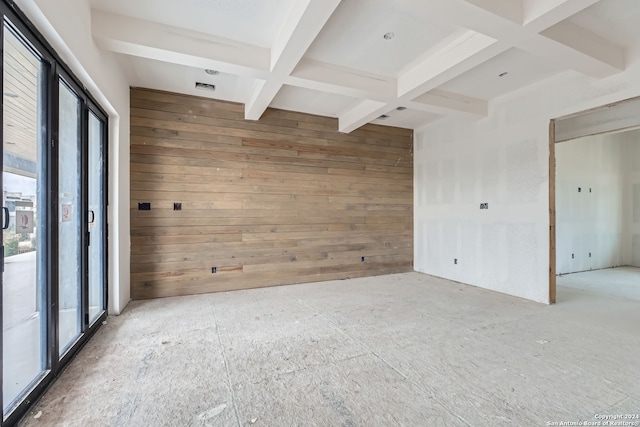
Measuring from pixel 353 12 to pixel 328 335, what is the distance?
9.78 ft

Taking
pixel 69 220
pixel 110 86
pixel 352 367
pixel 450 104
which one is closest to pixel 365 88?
pixel 450 104

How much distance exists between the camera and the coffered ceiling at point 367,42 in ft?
7.75

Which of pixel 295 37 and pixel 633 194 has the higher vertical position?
pixel 295 37

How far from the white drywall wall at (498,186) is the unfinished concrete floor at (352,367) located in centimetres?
92

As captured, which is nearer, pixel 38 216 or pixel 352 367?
pixel 38 216

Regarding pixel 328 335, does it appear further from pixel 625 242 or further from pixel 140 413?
pixel 625 242

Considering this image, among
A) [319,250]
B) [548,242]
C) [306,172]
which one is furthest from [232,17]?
[548,242]

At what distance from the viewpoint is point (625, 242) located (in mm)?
6812

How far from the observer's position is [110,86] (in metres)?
3.07

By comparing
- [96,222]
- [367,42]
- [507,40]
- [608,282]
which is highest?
[367,42]

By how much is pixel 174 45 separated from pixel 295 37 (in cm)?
122

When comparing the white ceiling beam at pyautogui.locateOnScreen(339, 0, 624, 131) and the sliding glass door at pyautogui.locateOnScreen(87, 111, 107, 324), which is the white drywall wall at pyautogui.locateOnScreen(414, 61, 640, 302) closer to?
the white ceiling beam at pyautogui.locateOnScreen(339, 0, 624, 131)

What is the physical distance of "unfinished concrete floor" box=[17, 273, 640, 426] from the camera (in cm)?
175

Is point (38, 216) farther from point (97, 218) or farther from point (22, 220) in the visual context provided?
point (97, 218)
